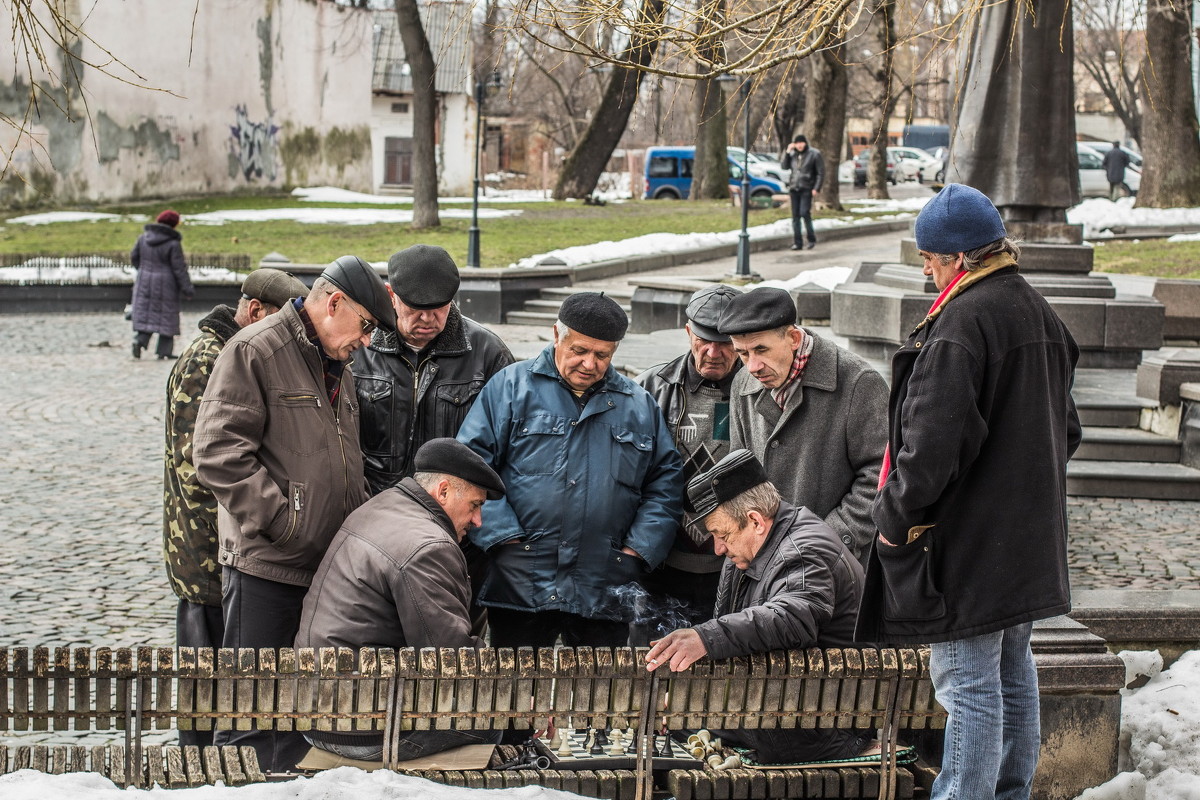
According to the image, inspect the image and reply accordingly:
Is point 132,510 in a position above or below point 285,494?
below

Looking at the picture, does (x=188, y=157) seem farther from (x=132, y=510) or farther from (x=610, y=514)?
(x=610, y=514)

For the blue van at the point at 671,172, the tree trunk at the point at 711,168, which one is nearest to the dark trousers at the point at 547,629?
the tree trunk at the point at 711,168

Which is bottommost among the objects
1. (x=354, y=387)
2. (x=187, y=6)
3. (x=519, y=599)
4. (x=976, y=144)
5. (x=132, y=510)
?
(x=132, y=510)

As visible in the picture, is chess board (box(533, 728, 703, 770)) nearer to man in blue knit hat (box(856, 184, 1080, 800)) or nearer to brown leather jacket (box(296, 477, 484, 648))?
brown leather jacket (box(296, 477, 484, 648))

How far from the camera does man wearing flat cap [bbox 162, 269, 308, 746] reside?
15.6ft

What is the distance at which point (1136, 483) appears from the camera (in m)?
8.68

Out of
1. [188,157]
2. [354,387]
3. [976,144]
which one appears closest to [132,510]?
[354,387]

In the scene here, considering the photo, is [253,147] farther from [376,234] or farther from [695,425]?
[695,425]

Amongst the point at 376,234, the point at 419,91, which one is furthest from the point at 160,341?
the point at 376,234

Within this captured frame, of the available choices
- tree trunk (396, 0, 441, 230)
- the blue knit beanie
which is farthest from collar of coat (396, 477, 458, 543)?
tree trunk (396, 0, 441, 230)

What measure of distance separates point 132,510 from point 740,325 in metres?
5.32

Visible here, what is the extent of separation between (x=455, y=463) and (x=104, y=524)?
4.81 metres

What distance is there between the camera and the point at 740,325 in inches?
184

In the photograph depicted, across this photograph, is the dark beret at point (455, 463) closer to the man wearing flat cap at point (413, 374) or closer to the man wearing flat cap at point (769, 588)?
the man wearing flat cap at point (769, 588)
